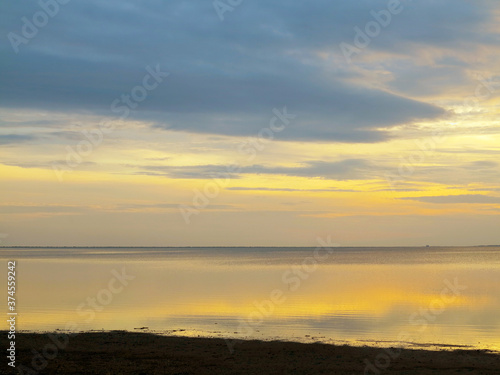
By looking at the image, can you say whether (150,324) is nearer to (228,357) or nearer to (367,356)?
(228,357)

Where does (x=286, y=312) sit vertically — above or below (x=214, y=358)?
above

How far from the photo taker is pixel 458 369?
674 inches

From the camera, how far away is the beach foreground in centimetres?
1669

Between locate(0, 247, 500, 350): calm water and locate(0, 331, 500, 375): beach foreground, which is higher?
locate(0, 247, 500, 350): calm water

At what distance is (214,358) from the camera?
1864 cm

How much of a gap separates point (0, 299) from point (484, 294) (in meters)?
39.1

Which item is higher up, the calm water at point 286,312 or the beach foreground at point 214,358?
the calm water at point 286,312

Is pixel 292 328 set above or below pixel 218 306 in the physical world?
below

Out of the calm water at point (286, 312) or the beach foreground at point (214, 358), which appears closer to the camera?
the beach foreground at point (214, 358)

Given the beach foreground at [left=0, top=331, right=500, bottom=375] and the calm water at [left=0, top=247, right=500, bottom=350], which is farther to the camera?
the calm water at [left=0, top=247, right=500, bottom=350]

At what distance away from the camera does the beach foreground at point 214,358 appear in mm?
16688

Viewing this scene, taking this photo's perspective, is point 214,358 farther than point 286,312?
No

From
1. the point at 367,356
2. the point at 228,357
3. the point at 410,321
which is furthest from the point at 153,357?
the point at 410,321

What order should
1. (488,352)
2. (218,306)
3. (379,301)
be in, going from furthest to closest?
1. (379,301)
2. (218,306)
3. (488,352)
